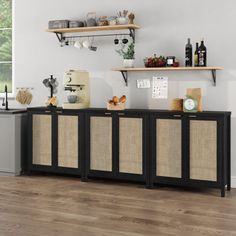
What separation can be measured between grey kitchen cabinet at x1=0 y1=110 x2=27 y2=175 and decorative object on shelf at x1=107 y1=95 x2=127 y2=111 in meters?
1.19

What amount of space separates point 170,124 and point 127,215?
1282mm

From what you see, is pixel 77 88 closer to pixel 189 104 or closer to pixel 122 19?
pixel 122 19

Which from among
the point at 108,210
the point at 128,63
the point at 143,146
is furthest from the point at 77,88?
the point at 108,210

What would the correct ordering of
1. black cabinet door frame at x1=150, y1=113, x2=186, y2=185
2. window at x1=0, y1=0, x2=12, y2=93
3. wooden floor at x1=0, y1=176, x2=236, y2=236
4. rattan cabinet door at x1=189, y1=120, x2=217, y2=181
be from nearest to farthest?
wooden floor at x1=0, y1=176, x2=236, y2=236
rattan cabinet door at x1=189, y1=120, x2=217, y2=181
black cabinet door frame at x1=150, y1=113, x2=186, y2=185
window at x1=0, y1=0, x2=12, y2=93

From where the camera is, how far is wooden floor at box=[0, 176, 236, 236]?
359 cm

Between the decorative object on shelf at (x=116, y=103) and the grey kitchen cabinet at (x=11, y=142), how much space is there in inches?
47.0

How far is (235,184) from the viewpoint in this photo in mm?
5105

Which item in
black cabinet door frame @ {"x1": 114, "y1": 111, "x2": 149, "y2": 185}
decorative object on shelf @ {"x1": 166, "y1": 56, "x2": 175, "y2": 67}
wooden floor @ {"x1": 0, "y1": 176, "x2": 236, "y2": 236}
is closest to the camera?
wooden floor @ {"x1": 0, "y1": 176, "x2": 236, "y2": 236}

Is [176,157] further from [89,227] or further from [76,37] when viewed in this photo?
[76,37]

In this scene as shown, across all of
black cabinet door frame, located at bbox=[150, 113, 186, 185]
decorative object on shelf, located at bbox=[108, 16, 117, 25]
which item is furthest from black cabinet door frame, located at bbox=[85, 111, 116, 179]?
decorative object on shelf, located at bbox=[108, 16, 117, 25]

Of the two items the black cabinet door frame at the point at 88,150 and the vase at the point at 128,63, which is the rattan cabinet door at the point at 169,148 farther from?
the vase at the point at 128,63

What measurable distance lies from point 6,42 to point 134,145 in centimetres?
250

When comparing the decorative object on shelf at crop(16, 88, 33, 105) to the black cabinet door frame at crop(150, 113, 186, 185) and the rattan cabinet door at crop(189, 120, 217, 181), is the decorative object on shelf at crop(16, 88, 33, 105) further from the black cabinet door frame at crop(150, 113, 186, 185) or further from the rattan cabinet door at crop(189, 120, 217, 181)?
the rattan cabinet door at crop(189, 120, 217, 181)

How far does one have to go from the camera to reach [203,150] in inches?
188
